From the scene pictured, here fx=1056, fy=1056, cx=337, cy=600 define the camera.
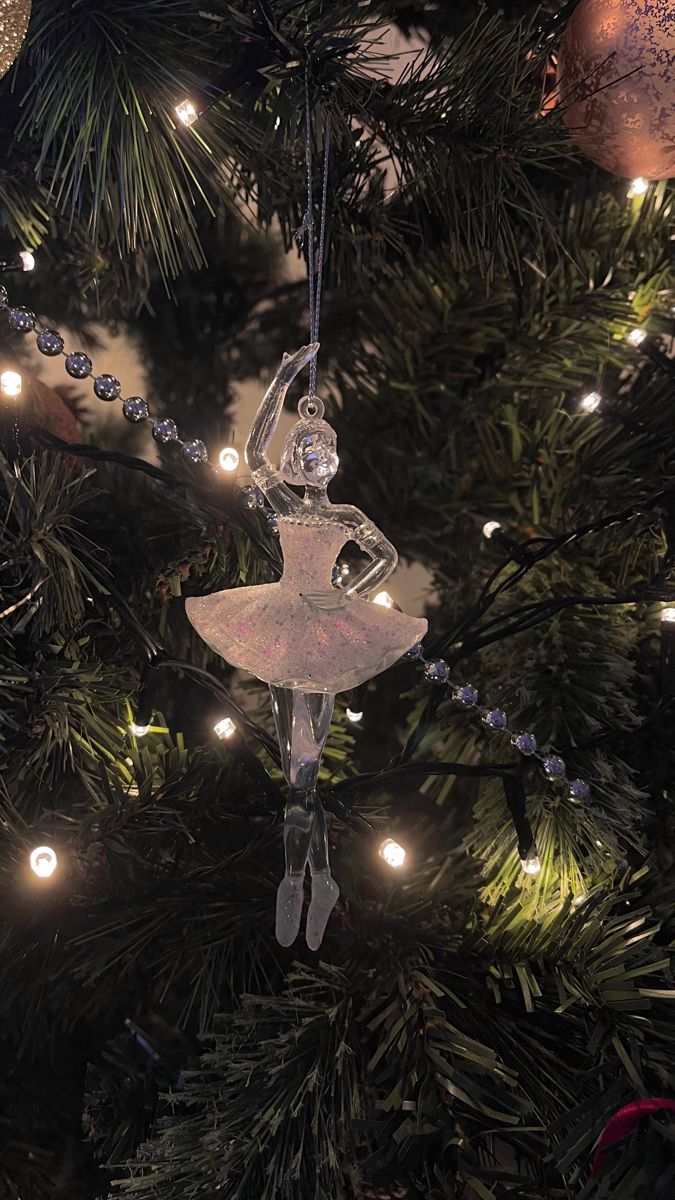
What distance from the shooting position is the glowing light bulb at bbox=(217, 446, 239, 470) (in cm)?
51

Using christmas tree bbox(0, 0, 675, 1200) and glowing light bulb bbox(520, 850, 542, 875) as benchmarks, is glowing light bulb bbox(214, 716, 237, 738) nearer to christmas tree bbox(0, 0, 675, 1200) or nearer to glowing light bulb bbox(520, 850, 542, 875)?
christmas tree bbox(0, 0, 675, 1200)

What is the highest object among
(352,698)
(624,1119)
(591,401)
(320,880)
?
(591,401)

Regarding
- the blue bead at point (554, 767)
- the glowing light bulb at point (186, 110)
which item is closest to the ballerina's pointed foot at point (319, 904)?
the blue bead at point (554, 767)

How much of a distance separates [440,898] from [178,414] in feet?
1.23

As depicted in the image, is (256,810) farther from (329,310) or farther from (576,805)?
(329,310)

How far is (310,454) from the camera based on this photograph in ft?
1.46

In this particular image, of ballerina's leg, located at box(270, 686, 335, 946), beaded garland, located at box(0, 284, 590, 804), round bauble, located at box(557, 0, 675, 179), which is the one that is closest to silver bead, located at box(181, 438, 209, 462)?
beaded garland, located at box(0, 284, 590, 804)

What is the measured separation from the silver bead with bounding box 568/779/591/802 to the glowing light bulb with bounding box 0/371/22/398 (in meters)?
0.30

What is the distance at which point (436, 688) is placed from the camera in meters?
0.49

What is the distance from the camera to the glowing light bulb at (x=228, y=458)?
0.51 metres

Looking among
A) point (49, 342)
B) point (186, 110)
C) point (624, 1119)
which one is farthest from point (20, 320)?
point (624, 1119)

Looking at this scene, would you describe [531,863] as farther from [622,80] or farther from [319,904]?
[622,80]

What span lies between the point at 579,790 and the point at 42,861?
9.0 inches

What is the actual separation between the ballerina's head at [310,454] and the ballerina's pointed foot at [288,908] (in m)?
0.17
